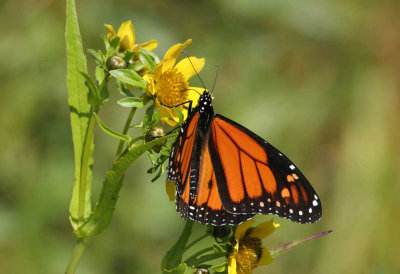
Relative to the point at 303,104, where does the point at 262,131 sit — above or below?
below

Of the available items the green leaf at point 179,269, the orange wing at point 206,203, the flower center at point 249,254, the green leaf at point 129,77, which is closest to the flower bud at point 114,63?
the green leaf at point 129,77

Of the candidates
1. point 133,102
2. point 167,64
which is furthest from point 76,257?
point 167,64

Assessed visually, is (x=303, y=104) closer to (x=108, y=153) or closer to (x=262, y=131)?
(x=262, y=131)

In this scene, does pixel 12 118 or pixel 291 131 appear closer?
pixel 12 118

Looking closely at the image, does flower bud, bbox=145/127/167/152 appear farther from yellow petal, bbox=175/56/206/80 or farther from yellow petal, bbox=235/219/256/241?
yellow petal, bbox=235/219/256/241

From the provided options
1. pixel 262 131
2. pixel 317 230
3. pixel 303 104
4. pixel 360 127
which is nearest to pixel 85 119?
pixel 262 131

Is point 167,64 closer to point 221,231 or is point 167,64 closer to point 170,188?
point 170,188
